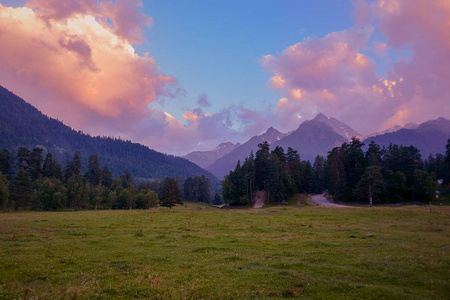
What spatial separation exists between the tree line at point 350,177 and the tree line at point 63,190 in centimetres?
3527

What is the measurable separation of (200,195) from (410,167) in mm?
142853

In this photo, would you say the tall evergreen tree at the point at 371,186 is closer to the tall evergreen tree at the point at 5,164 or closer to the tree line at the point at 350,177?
the tree line at the point at 350,177

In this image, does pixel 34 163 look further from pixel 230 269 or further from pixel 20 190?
pixel 230 269

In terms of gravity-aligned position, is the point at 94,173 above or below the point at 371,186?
above

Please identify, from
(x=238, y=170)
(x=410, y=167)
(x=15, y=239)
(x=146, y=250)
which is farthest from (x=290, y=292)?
(x=410, y=167)

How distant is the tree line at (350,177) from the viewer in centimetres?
8456

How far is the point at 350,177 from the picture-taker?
98.2 metres

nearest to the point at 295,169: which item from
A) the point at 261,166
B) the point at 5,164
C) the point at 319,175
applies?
the point at 261,166

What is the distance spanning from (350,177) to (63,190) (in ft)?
392

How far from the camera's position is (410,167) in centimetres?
9375

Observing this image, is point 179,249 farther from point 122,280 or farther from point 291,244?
point 291,244

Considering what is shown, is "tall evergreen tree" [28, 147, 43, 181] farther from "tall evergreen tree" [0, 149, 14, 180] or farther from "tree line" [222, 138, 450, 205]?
"tree line" [222, 138, 450, 205]

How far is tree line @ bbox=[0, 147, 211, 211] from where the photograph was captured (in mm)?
86688

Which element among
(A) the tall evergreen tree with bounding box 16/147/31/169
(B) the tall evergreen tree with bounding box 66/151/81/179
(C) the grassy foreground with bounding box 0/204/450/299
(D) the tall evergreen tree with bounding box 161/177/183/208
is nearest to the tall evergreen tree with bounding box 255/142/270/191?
(D) the tall evergreen tree with bounding box 161/177/183/208
